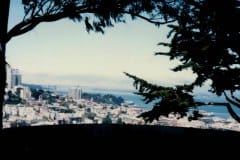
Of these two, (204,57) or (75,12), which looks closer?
(75,12)

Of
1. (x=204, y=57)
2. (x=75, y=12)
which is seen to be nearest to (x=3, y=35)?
(x=75, y=12)

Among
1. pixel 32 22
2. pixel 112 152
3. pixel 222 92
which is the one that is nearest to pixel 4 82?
pixel 32 22

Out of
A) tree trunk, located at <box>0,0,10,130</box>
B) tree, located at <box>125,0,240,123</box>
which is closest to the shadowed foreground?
tree trunk, located at <box>0,0,10,130</box>

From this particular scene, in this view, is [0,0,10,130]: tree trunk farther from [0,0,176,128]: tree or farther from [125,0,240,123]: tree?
[125,0,240,123]: tree

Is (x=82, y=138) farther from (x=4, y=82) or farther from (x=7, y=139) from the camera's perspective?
(x=4, y=82)

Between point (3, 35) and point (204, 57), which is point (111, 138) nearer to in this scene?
point (3, 35)

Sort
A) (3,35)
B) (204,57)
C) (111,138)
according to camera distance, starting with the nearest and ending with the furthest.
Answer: (111,138) < (3,35) < (204,57)

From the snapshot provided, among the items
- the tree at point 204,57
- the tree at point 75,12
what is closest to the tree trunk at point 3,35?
the tree at point 75,12
